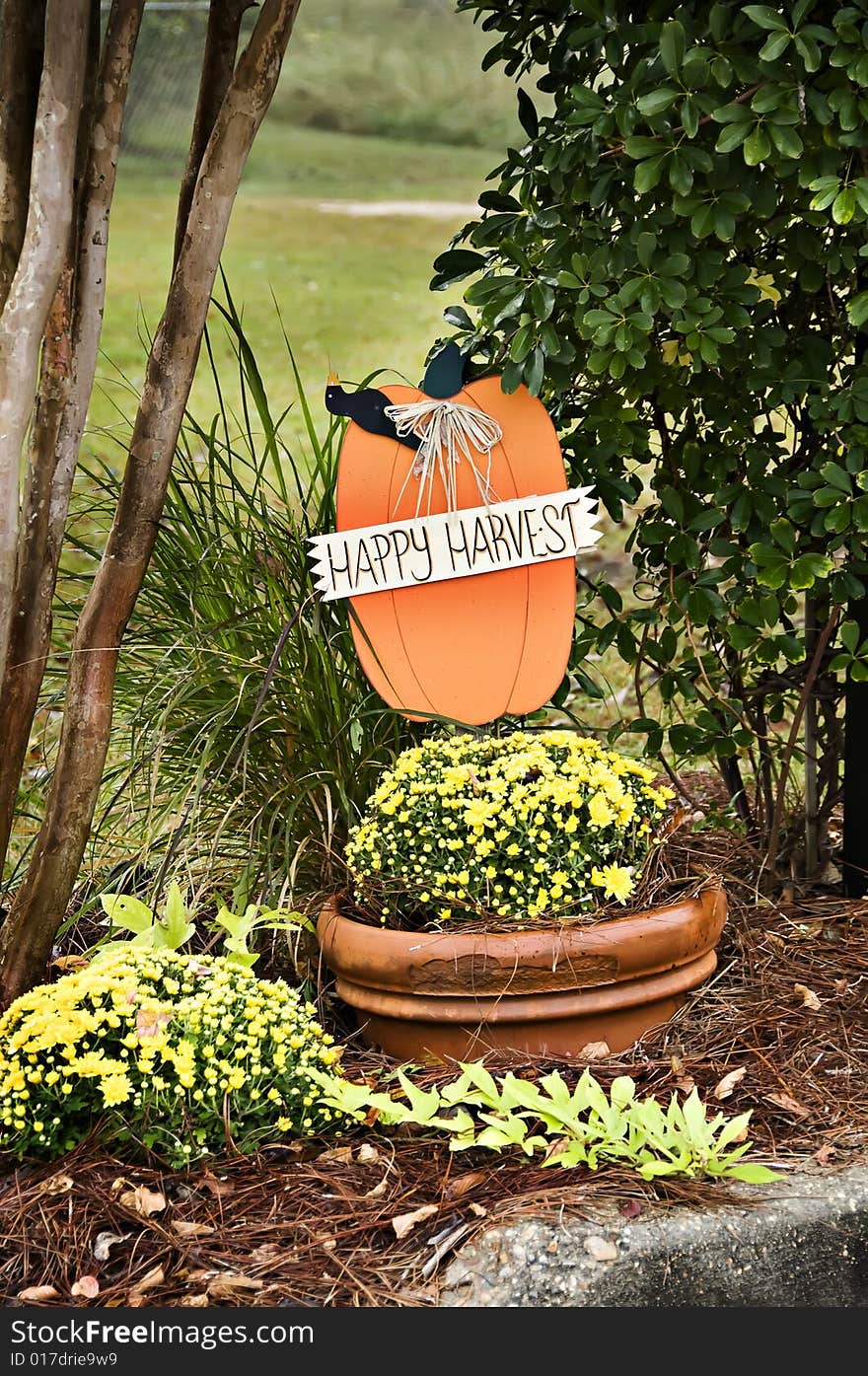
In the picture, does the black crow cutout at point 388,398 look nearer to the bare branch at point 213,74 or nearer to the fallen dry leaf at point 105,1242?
the bare branch at point 213,74

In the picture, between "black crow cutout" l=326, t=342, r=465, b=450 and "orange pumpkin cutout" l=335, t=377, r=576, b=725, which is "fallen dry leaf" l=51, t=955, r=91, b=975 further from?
Result: "black crow cutout" l=326, t=342, r=465, b=450

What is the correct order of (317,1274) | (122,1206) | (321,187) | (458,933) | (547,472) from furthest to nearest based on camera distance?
(321,187) < (547,472) < (458,933) < (122,1206) < (317,1274)

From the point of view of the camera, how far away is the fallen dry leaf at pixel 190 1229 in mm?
1597

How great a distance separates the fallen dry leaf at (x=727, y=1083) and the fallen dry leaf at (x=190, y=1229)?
0.80 metres

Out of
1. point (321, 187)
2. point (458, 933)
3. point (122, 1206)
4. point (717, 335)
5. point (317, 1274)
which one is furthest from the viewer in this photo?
point (321, 187)

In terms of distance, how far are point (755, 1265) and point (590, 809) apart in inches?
28.0

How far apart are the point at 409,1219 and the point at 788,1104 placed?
2.14ft

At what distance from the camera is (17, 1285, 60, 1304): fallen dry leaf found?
1.51 meters

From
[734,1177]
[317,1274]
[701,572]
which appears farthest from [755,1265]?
[701,572]

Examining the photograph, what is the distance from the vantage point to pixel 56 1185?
169 centimetres

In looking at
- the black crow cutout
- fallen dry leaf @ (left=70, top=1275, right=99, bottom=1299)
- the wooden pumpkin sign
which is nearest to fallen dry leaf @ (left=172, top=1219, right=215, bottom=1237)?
fallen dry leaf @ (left=70, top=1275, right=99, bottom=1299)

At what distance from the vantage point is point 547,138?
2.39 m

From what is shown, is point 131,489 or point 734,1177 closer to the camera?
point 734,1177

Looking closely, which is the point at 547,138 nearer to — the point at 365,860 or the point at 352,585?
the point at 352,585
